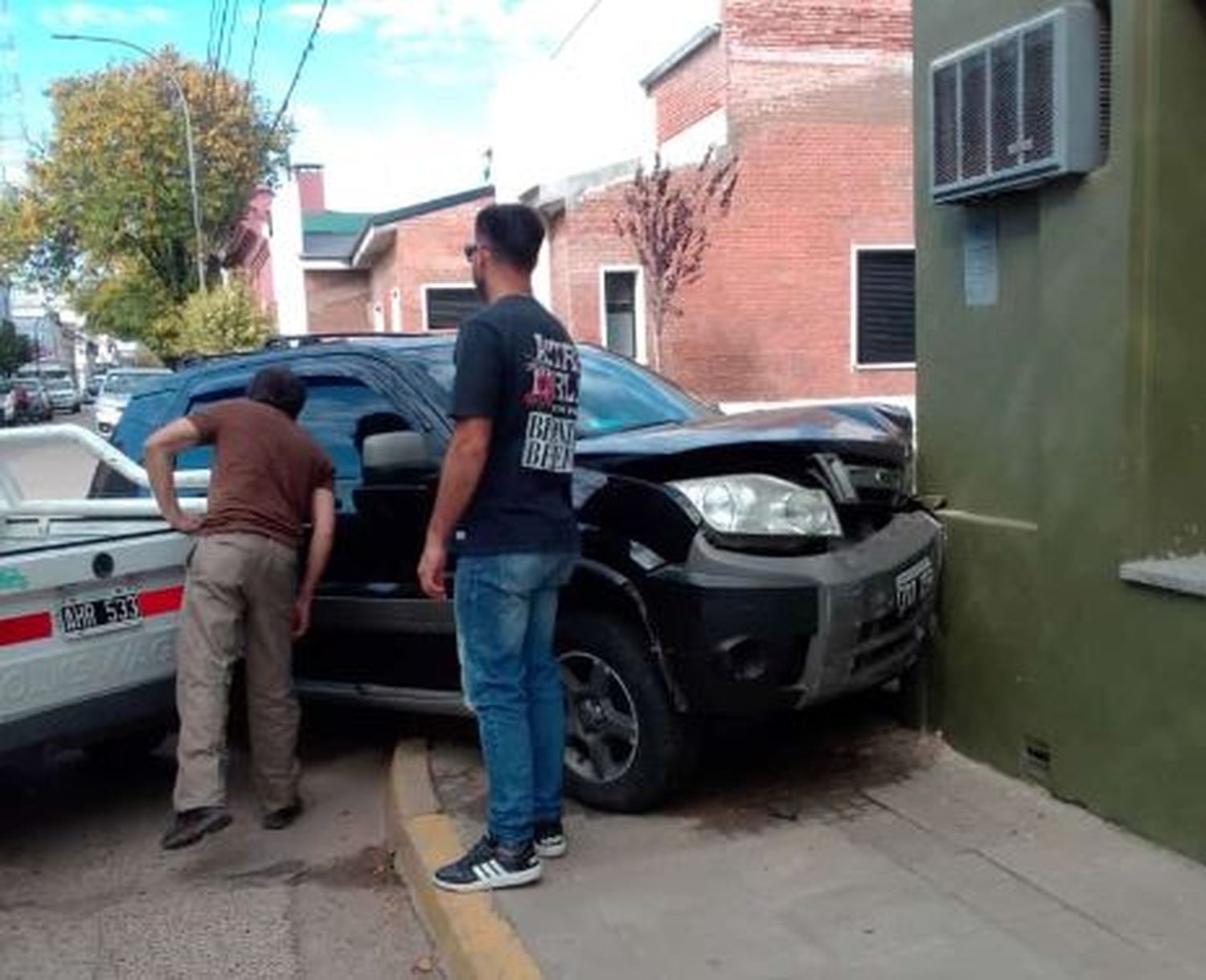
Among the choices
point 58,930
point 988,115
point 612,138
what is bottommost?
point 58,930

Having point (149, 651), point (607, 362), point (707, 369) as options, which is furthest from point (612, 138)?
point (149, 651)

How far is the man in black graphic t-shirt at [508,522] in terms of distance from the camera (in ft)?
12.2

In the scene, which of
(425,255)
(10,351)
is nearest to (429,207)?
(425,255)

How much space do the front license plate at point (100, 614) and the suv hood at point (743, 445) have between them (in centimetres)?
173

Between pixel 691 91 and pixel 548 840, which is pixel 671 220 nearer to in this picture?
pixel 691 91

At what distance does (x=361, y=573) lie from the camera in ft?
17.6

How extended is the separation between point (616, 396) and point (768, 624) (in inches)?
72.2

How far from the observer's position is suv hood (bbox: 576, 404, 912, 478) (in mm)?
4344

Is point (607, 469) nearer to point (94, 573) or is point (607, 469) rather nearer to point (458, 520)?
point (458, 520)

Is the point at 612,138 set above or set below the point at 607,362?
above

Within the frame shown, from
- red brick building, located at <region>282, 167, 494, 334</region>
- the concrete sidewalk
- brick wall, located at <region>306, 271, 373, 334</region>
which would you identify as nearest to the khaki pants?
the concrete sidewalk

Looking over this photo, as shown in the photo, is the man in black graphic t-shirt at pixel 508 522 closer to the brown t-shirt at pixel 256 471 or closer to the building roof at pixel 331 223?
the brown t-shirt at pixel 256 471

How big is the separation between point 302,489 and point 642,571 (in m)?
1.45

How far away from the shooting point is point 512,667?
12.8ft
